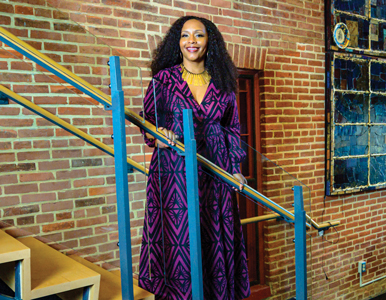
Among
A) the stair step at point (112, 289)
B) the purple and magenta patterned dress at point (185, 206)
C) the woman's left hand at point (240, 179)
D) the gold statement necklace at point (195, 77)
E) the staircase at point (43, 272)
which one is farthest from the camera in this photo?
the gold statement necklace at point (195, 77)

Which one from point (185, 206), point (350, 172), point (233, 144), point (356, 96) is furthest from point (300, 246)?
point (356, 96)

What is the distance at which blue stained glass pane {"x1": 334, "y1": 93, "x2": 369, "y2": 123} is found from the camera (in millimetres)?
4086

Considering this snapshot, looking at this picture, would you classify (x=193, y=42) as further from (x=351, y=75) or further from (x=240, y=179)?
(x=351, y=75)

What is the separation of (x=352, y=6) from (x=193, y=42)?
2.74 metres

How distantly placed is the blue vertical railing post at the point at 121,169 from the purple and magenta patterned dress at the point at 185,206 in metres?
0.14

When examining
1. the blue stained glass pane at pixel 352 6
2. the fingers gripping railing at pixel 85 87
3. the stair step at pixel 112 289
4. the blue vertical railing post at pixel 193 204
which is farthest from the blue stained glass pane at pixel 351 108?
the stair step at pixel 112 289

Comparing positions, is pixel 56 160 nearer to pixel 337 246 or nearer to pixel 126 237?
pixel 126 237

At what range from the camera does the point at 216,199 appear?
1.95m

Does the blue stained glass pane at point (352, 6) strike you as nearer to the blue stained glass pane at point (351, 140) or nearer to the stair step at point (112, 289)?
the blue stained glass pane at point (351, 140)

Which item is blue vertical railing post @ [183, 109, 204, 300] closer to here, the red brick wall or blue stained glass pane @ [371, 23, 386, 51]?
the red brick wall

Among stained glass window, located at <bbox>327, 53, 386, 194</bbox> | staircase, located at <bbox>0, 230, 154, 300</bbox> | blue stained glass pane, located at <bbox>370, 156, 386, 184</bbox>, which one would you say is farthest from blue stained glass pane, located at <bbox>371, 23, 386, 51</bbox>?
staircase, located at <bbox>0, 230, 154, 300</bbox>

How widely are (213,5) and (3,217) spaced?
8.02 ft

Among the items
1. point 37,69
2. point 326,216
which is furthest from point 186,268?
point 326,216

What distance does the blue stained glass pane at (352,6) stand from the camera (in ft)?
13.2
